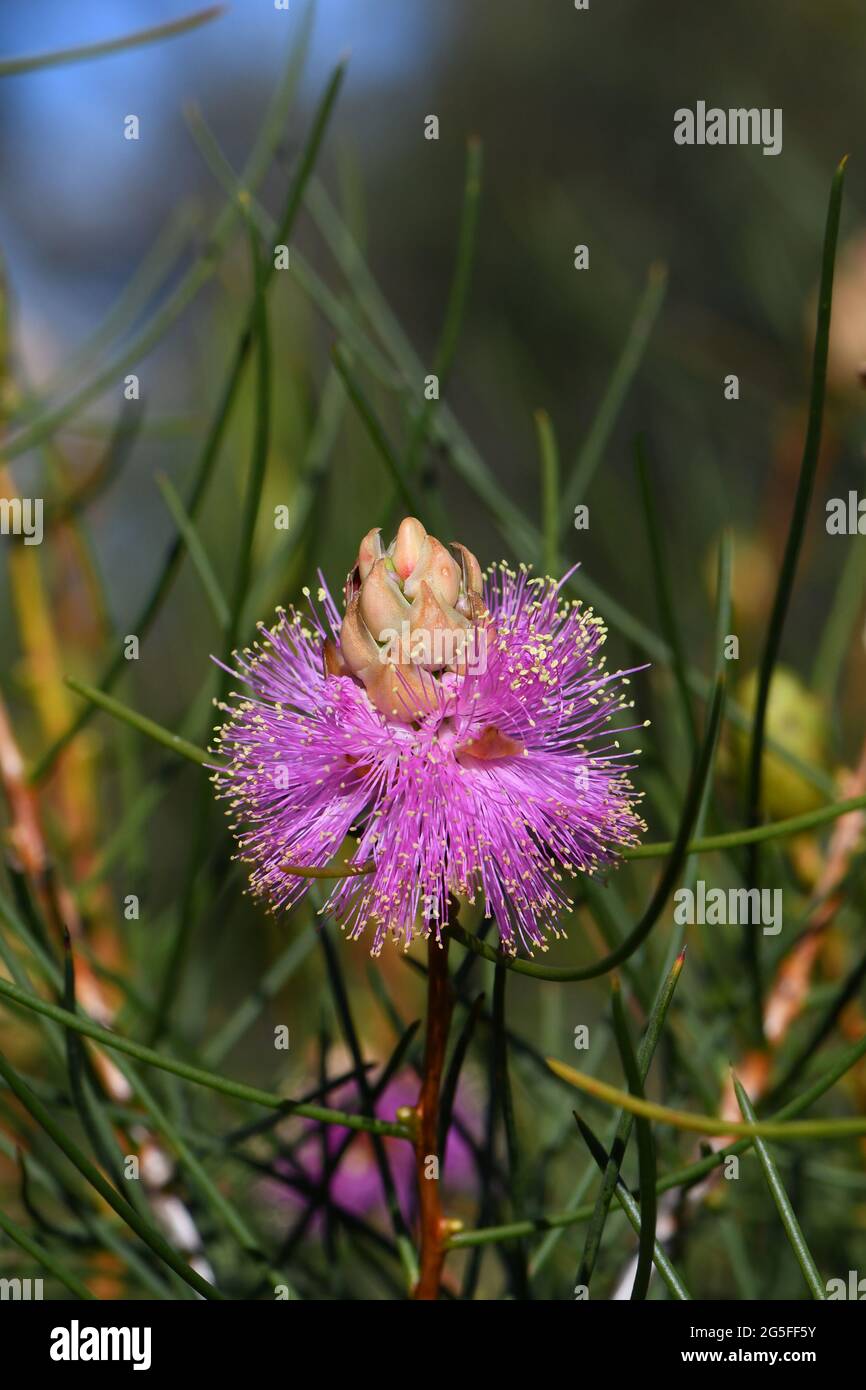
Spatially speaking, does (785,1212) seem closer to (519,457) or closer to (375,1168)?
(375,1168)

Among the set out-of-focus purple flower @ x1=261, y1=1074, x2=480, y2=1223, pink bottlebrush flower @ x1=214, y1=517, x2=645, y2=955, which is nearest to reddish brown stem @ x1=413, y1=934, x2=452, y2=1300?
pink bottlebrush flower @ x1=214, y1=517, x2=645, y2=955

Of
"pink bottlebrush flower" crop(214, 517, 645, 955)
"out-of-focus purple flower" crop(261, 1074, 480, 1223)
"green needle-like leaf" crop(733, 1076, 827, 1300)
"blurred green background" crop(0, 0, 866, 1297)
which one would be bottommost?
"out-of-focus purple flower" crop(261, 1074, 480, 1223)

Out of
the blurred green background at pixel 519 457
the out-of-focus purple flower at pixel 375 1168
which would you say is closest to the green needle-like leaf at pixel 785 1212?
the blurred green background at pixel 519 457

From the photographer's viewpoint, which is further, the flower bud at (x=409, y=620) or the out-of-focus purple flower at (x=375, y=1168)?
the out-of-focus purple flower at (x=375, y=1168)

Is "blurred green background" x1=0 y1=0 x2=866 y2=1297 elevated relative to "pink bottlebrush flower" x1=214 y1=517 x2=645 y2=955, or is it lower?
elevated

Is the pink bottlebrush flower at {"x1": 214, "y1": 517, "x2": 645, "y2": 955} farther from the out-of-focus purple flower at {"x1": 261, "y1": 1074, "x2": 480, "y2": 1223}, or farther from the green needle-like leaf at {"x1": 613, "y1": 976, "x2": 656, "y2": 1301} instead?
the out-of-focus purple flower at {"x1": 261, "y1": 1074, "x2": 480, "y2": 1223}

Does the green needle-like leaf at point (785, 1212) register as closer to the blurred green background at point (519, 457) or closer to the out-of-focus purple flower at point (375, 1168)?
the blurred green background at point (519, 457)

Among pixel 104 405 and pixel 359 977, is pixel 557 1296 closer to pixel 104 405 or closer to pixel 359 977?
pixel 359 977
